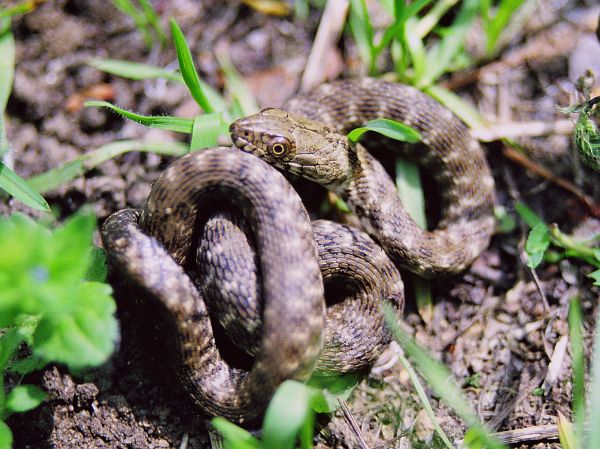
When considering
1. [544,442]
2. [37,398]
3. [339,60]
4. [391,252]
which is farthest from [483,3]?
[37,398]

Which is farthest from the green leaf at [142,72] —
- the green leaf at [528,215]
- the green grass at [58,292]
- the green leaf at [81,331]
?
the green leaf at [528,215]

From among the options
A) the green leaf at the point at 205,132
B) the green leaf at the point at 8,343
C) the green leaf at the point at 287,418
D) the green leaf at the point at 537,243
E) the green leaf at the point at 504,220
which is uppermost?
the green leaf at the point at 205,132

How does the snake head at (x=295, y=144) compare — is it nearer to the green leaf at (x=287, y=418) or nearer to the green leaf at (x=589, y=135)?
the green leaf at (x=589, y=135)

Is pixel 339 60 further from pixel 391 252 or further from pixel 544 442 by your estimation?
pixel 544 442

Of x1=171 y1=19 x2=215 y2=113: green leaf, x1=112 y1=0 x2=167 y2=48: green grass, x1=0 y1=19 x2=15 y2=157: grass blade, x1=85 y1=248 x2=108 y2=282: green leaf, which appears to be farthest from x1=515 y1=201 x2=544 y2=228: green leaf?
x1=0 y1=19 x2=15 y2=157: grass blade

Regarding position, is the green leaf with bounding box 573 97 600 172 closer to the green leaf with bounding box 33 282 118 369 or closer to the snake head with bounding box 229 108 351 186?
the snake head with bounding box 229 108 351 186

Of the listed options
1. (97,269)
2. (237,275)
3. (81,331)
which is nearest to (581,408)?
(237,275)
